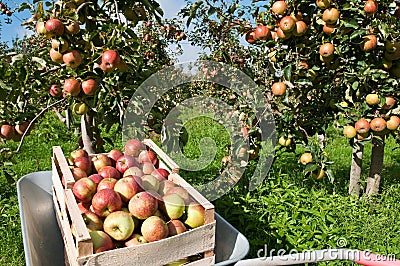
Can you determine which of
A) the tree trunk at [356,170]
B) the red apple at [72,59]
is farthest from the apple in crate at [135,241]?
the tree trunk at [356,170]

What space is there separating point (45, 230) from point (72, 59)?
0.88 metres

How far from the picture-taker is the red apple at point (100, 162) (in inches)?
86.4

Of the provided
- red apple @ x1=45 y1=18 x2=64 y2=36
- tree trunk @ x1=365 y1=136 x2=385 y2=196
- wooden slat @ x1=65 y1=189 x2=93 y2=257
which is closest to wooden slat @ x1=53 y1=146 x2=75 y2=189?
wooden slat @ x1=65 y1=189 x2=93 y2=257

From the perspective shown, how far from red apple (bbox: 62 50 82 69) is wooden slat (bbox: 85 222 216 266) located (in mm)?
1013

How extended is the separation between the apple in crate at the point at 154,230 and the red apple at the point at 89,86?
0.80 meters

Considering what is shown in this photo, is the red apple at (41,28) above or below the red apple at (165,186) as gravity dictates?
above

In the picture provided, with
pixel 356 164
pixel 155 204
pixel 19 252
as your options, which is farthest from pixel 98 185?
pixel 356 164

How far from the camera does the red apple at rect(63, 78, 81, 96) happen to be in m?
2.11

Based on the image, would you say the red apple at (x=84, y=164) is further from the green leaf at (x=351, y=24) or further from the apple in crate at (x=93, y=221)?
the green leaf at (x=351, y=24)

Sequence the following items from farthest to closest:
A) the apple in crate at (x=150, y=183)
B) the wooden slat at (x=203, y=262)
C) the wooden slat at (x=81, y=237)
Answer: the apple in crate at (x=150, y=183)
the wooden slat at (x=203, y=262)
the wooden slat at (x=81, y=237)

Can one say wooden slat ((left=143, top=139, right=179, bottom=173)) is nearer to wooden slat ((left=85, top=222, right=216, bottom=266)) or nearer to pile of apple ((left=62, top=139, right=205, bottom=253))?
pile of apple ((left=62, top=139, right=205, bottom=253))

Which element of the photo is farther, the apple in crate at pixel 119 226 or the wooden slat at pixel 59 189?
the wooden slat at pixel 59 189

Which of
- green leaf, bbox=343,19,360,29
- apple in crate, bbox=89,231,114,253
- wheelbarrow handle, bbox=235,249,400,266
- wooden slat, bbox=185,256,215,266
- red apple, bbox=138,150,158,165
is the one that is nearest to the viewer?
wheelbarrow handle, bbox=235,249,400,266

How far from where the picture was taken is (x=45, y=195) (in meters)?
2.42
